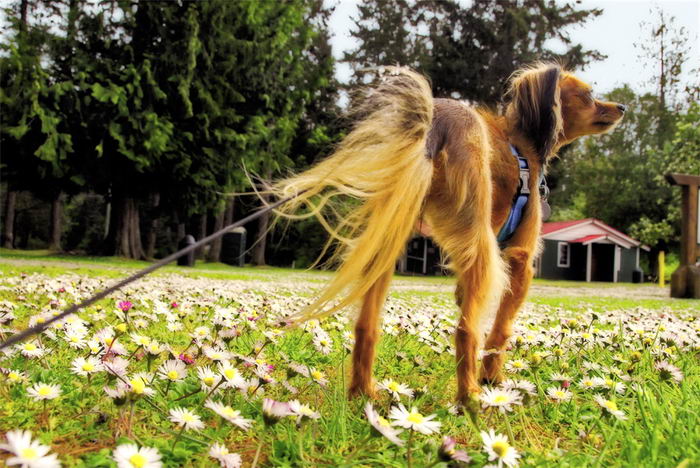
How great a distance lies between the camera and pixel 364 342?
2.49 m

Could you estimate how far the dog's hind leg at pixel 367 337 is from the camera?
245 centimetres

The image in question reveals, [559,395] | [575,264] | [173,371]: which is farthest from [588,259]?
[173,371]

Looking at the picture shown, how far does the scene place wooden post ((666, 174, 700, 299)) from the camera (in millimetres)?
13141

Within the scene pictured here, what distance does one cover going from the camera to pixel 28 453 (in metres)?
1.18

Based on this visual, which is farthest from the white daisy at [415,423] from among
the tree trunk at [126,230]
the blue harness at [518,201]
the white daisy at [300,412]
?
the tree trunk at [126,230]

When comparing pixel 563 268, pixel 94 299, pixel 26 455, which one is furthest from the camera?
pixel 563 268

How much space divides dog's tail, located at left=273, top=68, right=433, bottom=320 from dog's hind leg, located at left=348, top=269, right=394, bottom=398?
0.14 meters

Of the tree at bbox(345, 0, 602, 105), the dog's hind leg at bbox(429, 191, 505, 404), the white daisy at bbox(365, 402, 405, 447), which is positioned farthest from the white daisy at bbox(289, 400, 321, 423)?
the tree at bbox(345, 0, 602, 105)

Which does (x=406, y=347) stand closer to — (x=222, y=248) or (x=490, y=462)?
(x=490, y=462)

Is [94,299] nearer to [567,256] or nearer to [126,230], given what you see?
[126,230]

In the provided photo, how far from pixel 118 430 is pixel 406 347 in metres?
2.42

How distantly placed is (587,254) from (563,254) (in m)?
1.62

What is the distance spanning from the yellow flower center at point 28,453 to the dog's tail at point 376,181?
1280mm

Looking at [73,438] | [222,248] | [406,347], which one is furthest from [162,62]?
[73,438]
